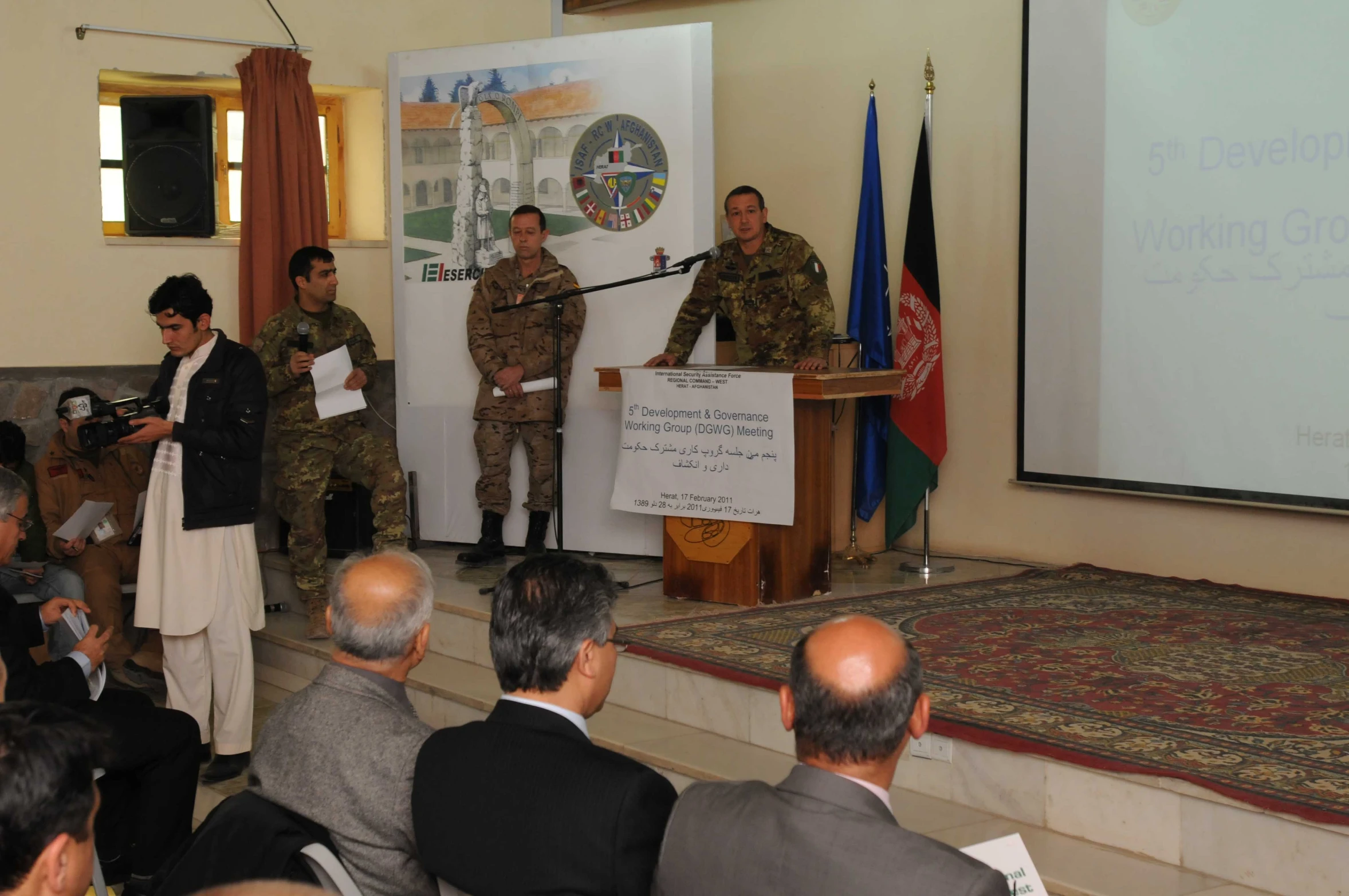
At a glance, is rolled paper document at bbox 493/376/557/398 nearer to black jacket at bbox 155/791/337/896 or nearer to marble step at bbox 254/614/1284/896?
marble step at bbox 254/614/1284/896

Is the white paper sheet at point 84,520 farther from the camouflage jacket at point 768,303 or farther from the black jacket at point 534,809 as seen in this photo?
the black jacket at point 534,809

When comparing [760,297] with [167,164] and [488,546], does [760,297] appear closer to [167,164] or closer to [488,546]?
[488,546]

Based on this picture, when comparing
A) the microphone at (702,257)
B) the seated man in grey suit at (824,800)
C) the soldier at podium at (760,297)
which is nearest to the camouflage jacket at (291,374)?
the soldier at podium at (760,297)

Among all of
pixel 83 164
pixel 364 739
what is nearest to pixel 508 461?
pixel 83 164

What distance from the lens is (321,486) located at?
19.0 ft

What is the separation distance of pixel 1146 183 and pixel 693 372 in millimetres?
2107

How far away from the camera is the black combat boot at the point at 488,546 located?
6.36m

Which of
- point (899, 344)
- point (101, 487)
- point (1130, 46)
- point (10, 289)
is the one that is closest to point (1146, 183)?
→ point (1130, 46)

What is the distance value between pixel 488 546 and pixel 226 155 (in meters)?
2.55

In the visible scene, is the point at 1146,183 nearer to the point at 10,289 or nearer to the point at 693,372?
the point at 693,372

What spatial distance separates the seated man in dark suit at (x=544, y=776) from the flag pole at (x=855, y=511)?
13.6ft

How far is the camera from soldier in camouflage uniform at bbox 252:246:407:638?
5.74 m

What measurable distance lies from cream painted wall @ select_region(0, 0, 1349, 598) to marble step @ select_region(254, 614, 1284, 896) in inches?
70.3

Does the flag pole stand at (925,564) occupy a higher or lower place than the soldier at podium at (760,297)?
lower
